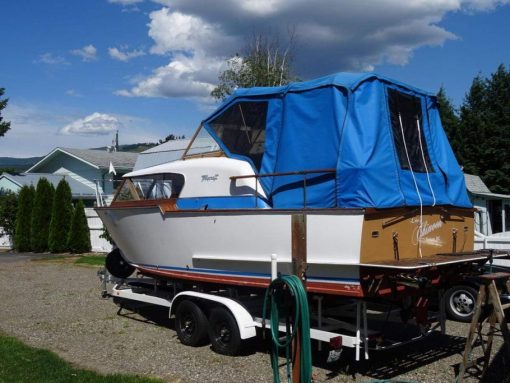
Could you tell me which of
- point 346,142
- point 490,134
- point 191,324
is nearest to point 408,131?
point 346,142

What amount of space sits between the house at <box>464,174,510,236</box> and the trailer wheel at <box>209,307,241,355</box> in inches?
572

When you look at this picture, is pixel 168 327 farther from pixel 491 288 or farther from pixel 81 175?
pixel 81 175

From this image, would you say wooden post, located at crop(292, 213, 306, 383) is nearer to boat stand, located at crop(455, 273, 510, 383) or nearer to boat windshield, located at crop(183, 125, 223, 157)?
boat stand, located at crop(455, 273, 510, 383)

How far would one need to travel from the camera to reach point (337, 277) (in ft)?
22.3

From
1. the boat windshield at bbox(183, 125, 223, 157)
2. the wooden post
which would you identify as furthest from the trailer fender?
the boat windshield at bbox(183, 125, 223, 157)

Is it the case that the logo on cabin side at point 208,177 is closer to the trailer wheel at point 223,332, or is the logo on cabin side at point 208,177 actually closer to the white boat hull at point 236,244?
the white boat hull at point 236,244

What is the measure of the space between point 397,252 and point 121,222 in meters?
4.78

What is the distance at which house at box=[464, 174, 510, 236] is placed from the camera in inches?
890

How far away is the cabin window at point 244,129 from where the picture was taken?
8.41 m

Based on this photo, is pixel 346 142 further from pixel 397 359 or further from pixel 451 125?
pixel 451 125

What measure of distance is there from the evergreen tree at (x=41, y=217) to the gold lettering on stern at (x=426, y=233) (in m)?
21.2

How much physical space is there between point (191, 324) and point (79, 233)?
56.6ft

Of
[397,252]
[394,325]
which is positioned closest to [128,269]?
[394,325]

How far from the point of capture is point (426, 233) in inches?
299
